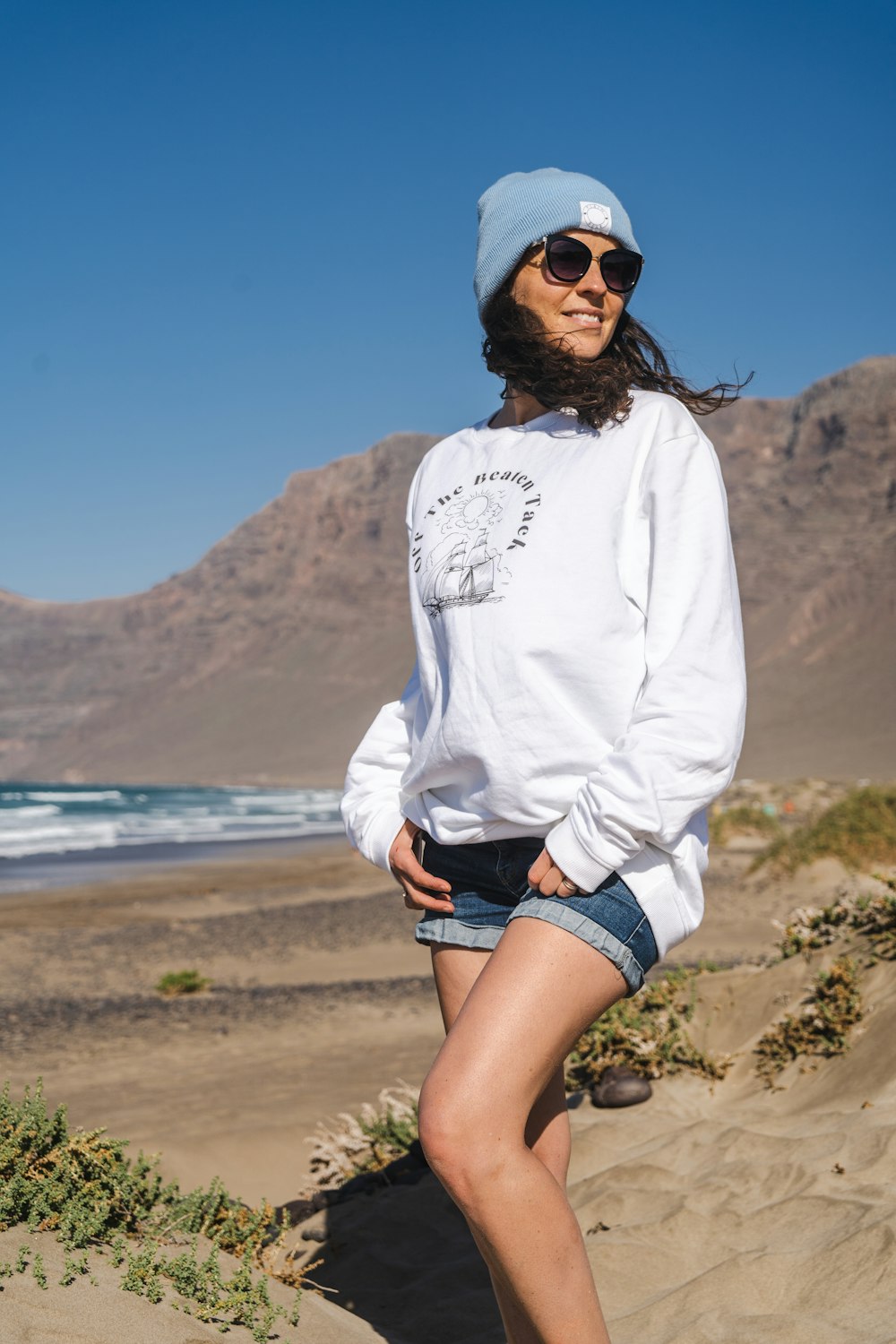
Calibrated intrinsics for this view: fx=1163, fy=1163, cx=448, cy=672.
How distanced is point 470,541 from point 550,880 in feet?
2.12

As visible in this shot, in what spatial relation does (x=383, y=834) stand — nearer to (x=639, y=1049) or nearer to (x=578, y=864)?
(x=578, y=864)

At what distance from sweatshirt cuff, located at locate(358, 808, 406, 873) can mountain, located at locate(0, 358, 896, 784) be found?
5450cm

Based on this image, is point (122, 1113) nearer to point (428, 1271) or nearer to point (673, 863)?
point (428, 1271)

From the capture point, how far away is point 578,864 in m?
1.73

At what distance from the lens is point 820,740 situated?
61.5 metres

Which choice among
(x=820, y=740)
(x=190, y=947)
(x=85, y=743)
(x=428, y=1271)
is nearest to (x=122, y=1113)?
(x=428, y=1271)

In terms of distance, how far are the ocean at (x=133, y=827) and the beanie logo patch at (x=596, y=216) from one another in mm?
20559

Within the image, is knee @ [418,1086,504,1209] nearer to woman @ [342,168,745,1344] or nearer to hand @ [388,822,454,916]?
woman @ [342,168,745,1344]

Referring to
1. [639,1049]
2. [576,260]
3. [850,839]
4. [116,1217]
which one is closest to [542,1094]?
[116,1217]

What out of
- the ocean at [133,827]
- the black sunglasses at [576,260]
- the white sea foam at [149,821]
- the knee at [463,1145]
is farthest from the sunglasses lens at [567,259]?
the white sea foam at [149,821]

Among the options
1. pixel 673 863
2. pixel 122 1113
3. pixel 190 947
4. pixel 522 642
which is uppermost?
pixel 522 642

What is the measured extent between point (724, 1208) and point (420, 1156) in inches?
51.8

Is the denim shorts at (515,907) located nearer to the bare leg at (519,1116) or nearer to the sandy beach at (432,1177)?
the bare leg at (519,1116)

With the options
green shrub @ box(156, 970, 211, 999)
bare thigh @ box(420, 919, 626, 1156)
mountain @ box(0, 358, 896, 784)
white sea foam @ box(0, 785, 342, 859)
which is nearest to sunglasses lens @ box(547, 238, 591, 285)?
bare thigh @ box(420, 919, 626, 1156)
